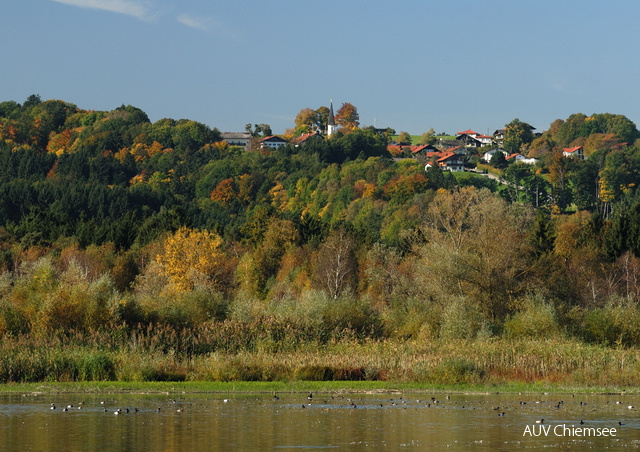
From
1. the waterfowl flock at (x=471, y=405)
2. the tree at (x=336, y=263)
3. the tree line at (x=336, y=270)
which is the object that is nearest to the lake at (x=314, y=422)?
the waterfowl flock at (x=471, y=405)

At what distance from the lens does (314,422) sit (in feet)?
104

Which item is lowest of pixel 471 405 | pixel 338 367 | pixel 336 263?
pixel 471 405

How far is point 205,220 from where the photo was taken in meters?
175

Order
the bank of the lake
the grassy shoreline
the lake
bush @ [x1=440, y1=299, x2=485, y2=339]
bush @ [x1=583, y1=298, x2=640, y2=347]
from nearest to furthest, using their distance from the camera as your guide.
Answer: the lake < the grassy shoreline < the bank of the lake < bush @ [x1=440, y1=299, x2=485, y2=339] < bush @ [x1=583, y1=298, x2=640, y2=347]

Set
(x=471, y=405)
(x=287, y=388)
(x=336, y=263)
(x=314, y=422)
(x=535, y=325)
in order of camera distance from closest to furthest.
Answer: (x=314, y=422) < (x=471, y=405) < (x=287, y=388) < (x=535, y=325) < (x=336, y=263)

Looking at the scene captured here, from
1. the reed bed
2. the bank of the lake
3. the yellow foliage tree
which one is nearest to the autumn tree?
the reed bed

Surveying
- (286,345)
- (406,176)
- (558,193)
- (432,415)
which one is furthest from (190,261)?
(558,193)

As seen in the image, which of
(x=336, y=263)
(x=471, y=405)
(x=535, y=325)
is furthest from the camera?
(x=336, y=263)

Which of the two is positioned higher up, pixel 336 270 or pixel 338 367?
pixel 336 270

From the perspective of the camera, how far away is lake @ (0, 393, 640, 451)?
91.6 feet

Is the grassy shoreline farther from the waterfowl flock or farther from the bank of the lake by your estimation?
the waterfowl flock

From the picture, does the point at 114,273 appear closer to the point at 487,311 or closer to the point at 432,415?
the point at 487,311

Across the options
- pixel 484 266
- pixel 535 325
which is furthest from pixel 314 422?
pixel 484 266

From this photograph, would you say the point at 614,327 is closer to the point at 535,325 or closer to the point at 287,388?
the point at 535,325
